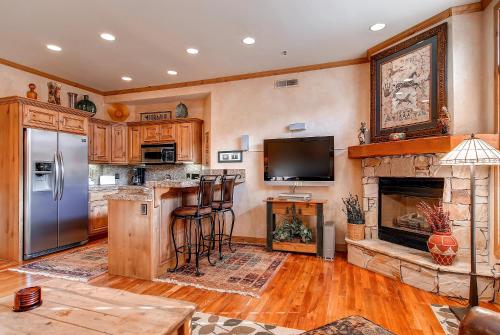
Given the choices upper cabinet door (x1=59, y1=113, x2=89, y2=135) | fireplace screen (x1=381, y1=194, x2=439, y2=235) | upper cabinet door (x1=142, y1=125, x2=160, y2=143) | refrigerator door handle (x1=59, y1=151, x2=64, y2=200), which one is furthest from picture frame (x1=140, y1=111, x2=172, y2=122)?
fireplace screen (x1=381, y1=194, x2=439, y2=235)

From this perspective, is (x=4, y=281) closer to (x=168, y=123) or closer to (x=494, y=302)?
(x=168, y=123)

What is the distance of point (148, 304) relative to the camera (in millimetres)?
1502

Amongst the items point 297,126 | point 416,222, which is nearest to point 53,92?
point 297,126

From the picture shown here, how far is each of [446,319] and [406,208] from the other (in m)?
1.58

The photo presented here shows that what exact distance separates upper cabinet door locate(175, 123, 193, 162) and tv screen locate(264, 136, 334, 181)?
1.61 meters

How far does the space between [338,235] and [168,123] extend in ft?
12.6

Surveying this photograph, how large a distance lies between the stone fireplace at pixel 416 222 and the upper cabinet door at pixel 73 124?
462 centimetres

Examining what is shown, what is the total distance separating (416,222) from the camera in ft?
11.2

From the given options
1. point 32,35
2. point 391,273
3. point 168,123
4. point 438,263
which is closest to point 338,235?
point 391,273

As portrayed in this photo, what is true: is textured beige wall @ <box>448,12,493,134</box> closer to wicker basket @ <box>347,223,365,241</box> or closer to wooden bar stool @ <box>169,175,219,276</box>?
wicker basket @ <box>347,223,365,241</box>

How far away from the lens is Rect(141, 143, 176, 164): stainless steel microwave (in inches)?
211

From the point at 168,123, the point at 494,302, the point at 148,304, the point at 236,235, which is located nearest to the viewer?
the point at 148,304

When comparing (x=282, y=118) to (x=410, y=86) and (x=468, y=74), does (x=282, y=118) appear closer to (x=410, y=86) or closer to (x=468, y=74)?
(x=410, y=86)

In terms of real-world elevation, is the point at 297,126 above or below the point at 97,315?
above
